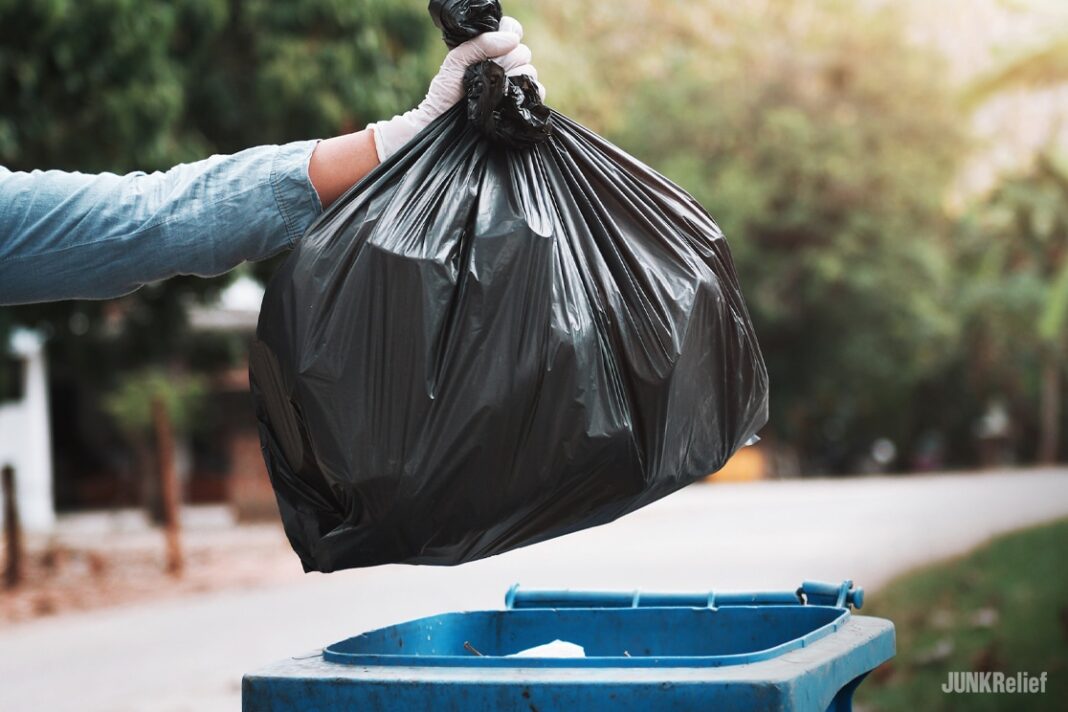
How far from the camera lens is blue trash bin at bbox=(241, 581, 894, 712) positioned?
2109 mm

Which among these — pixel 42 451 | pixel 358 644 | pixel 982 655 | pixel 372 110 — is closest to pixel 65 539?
pixel 42 451

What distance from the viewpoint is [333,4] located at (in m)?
9.54

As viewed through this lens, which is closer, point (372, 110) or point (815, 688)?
→ point (815, 688)

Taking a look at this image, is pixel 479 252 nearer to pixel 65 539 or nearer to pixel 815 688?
pixel 815 688

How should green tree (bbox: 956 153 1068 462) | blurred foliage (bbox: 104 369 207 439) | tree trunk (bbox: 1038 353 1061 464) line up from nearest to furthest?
blurred foliage (bbox: 104 369 207 439) < green tree (bbox: 956 153 1068 462) < tree trunk (bbox: 1038 353 1061 464)

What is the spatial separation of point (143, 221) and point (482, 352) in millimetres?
628

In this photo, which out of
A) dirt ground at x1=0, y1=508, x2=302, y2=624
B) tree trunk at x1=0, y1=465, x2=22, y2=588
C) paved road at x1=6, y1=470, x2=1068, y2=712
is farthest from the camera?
tree trunk at x1=0, y1=465, x2=22, y2=588

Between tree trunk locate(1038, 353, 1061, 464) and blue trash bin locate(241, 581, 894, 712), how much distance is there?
28.9 meters

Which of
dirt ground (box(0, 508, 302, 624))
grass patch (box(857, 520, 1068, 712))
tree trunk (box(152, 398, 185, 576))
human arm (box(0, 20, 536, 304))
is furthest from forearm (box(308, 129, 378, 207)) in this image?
tree trunk (box(152, 398, 185, 576))

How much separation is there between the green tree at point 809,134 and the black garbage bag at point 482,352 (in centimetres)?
2212

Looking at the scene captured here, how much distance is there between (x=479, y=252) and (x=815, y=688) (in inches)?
33.7

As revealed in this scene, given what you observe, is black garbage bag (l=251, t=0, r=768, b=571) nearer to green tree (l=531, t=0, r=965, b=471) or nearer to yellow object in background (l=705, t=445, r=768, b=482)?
green tree (l=531, t=0, r=965, b=471)

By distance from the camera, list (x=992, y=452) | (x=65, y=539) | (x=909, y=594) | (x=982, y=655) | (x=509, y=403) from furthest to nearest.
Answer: (x=992, y=452) → (x=65, y=539) → (x=909, y=594) → (x=982, y=655) → (x=509, y=403)

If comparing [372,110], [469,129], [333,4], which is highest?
[333,4]
